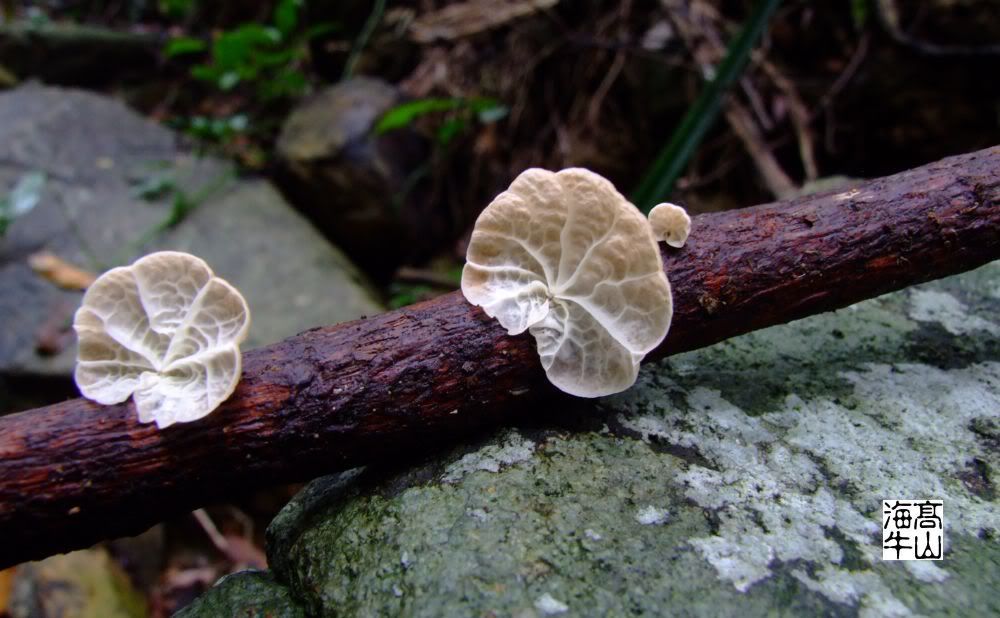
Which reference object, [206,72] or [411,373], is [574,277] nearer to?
[411,373]

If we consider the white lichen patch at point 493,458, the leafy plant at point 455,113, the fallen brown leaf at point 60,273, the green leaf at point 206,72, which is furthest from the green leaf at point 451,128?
the white lichen patch at point 493,458

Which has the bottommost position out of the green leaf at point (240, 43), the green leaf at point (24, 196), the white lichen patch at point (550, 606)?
the white lichen patch at point (550, 606)

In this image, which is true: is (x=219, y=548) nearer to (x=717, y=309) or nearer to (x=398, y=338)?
(x=398, y=338)

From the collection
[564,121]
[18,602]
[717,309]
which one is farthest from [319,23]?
[717,309]

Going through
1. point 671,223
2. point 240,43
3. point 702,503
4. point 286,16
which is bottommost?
point 702,503

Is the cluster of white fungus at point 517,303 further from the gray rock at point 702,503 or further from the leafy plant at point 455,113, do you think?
the leafy plant at point 455,113

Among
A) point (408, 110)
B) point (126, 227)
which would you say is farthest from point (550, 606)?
point (126, 227)
